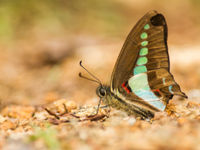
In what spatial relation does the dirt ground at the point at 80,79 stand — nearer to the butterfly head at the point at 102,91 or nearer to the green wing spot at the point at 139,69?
the butterfly head at the point at 102,91

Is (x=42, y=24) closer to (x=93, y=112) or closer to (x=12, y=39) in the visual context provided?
(x=12, y=39)

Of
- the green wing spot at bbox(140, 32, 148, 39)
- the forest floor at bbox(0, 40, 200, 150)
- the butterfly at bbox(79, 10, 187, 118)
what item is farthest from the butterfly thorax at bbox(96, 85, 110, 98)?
the green wing spot at bbox(140, 32, 148, 39)

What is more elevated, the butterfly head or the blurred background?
the blurred background

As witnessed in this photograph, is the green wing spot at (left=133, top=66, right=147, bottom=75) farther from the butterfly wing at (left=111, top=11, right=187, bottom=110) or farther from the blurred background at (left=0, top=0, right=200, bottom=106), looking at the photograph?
the blurred background at (left=0, top=0, right=200, bottom=106)

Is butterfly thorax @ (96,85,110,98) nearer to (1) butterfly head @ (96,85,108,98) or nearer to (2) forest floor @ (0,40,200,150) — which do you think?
(1) butterfly head @ (96,85,108,98)

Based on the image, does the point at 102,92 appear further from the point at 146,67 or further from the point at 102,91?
the point at 146,67

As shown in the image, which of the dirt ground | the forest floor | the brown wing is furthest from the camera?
the brown wing

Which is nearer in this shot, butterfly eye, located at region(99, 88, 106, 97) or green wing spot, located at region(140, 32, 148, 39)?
green wing spot, located at region(140, 32, 148, 39)

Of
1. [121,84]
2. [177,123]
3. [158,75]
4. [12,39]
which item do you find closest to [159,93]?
[158,75]

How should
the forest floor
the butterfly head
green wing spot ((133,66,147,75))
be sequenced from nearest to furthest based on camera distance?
the forest floor, green wing spot ((133,66,147,75)), the butterfly head
